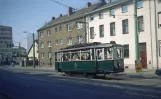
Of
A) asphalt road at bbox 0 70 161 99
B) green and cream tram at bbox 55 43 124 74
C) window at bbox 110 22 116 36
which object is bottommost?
asphalt road at bbox 0 70 161 99

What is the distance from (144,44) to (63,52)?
38.2 feet

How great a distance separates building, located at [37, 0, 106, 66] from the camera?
52750mm

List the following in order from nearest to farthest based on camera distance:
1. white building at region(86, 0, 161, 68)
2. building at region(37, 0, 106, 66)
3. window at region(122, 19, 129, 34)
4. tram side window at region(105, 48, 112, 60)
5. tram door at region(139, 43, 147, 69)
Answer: tram side window at region(105, 48, 112, 60) < white building at region(86, 0, 161, 68) < tram door at region(139, 43, 147, 69) < window at region(122, 19, 129, 34) < building at region(37, 0, 106, 66)

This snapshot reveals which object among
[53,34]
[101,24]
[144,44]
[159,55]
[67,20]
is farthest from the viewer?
[53,34]

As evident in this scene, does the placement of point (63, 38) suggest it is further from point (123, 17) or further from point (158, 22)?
point (158, 22)

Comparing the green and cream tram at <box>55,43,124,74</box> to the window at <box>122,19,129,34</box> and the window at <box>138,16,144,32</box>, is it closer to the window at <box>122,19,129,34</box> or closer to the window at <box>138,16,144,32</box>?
the window at <box>138,16,144,32</box>

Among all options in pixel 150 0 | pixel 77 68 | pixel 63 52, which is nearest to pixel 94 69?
pixel 77 68

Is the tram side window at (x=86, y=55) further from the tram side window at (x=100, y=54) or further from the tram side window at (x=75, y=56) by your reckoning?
the tram side window at (x=100, y=54)

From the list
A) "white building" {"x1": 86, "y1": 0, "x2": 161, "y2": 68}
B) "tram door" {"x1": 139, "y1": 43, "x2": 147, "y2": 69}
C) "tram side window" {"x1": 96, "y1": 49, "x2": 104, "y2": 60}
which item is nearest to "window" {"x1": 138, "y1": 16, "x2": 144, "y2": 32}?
"white building" {"x1": 86, "y1": 0, "x2": 161, "y2": 68}

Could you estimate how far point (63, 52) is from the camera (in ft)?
103

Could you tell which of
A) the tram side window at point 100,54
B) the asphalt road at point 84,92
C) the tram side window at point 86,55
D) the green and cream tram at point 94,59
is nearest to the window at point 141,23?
the green and cream tram at point 94,59

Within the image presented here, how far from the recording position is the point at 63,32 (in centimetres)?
5981

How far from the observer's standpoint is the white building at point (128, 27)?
35.7 metres

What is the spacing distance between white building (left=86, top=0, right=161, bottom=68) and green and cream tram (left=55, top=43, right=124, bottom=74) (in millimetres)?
11233
